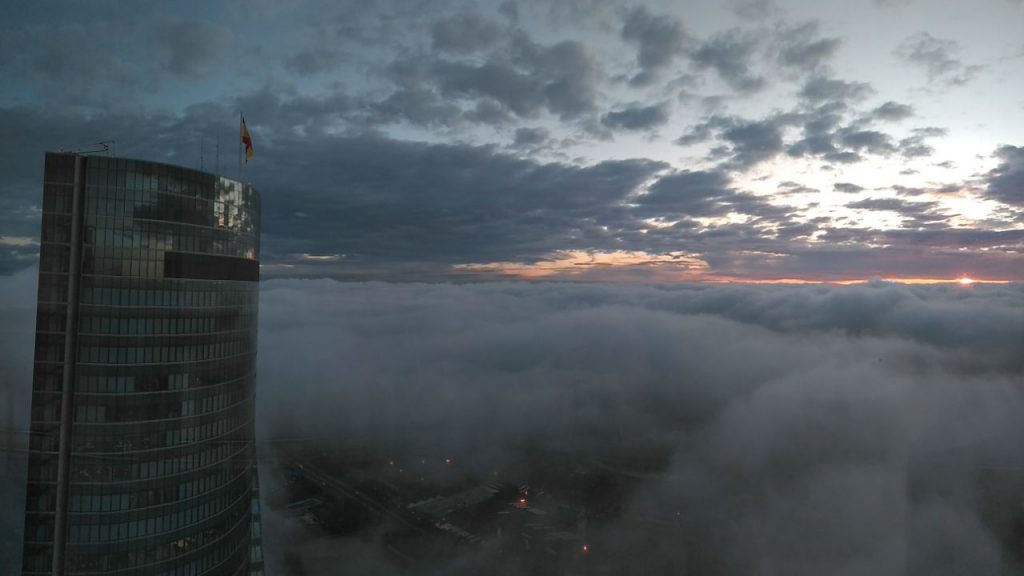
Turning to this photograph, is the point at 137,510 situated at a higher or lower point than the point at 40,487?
lower

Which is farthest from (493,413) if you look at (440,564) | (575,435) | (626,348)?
(626,348)

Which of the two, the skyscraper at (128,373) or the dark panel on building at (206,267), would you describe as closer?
the skyscraper at (128,373)

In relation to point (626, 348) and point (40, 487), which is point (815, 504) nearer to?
point (40, 487)

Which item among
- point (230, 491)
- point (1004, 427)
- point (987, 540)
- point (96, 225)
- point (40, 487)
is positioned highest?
point (96, 225)

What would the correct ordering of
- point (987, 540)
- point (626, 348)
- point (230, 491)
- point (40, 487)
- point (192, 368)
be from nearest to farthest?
point (40, 487) < point (192, 368) < point (230, 491) < point (987, 540) < point (626, 348)

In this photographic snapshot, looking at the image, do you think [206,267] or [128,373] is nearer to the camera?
[128,373]

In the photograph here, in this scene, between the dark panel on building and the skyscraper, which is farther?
the dark panel on building

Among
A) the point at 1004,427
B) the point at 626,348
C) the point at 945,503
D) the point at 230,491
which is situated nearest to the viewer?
the point at 230,491

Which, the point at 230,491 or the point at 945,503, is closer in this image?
the point at 230,491
